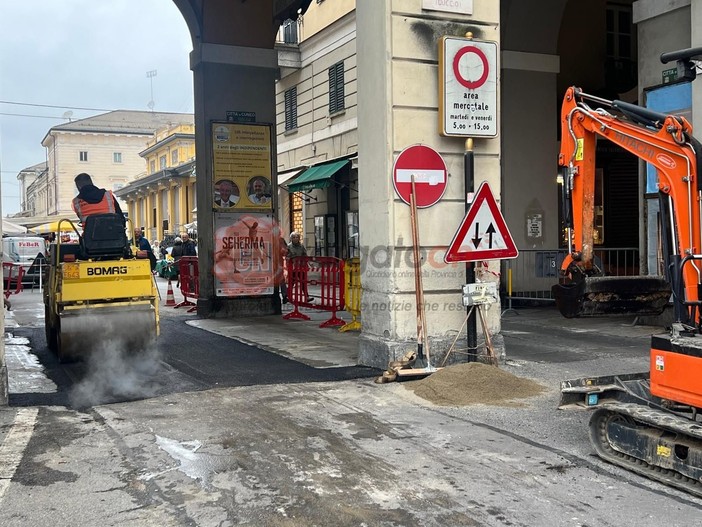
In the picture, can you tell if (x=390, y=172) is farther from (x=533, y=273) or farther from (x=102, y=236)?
(x=533, y=273)

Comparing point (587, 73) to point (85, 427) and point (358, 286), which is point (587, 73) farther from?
point (85, 427)

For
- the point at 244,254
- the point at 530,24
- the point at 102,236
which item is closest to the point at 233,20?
the point at 244,254

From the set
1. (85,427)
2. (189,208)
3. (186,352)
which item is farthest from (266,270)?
(189,208)

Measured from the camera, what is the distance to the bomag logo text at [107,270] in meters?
9.57

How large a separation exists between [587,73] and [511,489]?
1669 cm

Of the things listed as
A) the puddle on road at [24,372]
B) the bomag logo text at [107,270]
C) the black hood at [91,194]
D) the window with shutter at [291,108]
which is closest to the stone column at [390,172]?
the bomag logo text at [107,270]

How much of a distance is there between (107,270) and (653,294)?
696 cm

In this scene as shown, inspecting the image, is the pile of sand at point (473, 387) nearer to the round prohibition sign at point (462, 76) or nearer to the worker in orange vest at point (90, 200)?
the round prohibition sign at point (462, 76)

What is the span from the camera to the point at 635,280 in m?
6.01

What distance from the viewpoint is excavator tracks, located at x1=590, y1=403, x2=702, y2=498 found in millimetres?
4664

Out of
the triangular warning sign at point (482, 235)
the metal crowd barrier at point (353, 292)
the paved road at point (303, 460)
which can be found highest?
the triangular warning sign at point (482, 235)

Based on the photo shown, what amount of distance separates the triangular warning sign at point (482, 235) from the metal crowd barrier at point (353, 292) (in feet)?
14.5

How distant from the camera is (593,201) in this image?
20.5 ft

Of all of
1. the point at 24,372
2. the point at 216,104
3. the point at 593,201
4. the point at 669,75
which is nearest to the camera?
the point at 593,201
